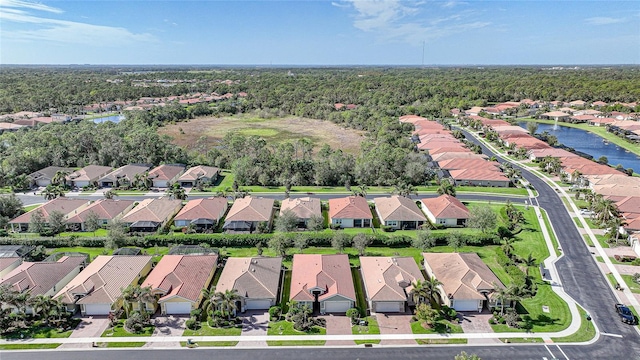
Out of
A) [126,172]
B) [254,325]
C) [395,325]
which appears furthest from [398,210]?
[126,172]

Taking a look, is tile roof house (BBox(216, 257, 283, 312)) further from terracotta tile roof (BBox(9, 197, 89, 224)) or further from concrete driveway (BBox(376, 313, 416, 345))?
terracotta tile roof (BBox(9, 197, 89, 224))

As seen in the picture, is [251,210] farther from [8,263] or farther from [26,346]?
[26,346]

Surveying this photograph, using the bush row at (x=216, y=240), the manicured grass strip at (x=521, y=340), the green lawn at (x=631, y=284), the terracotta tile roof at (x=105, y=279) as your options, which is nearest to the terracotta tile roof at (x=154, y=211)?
the bush row at (x=216, y=240)

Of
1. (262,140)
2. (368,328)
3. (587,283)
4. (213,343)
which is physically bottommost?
(213,343)

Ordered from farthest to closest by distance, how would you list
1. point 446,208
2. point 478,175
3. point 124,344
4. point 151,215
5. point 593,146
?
point 593,146 < point 478,175 < point 446,208 < point 151,215 < point 124,344

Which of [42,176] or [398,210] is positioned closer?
[398,210]

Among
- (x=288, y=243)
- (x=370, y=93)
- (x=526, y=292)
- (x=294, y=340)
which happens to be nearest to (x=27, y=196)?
(x=288, y=243)
